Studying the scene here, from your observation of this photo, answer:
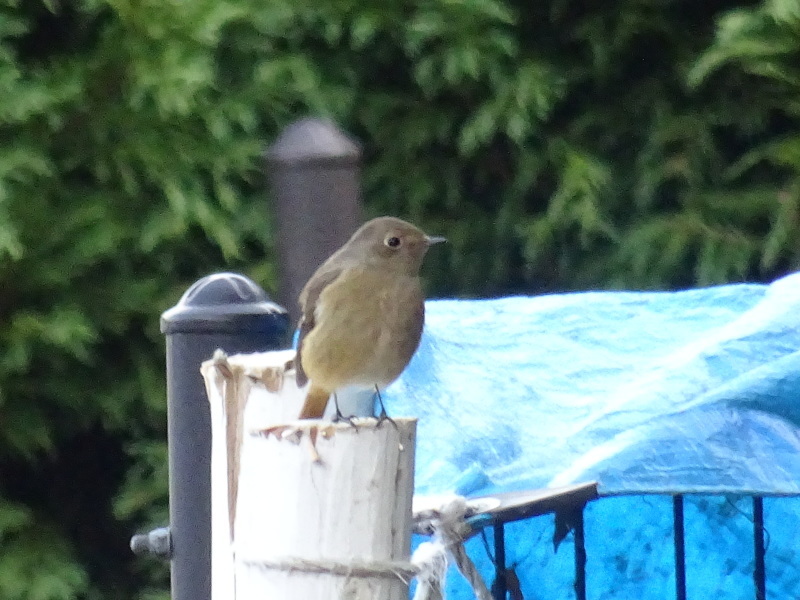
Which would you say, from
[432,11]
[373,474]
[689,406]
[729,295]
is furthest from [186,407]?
[432,11]

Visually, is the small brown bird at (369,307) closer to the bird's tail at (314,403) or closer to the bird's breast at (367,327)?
the bird's breast at (367,327)

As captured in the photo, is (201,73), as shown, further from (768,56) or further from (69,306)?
(768,56)

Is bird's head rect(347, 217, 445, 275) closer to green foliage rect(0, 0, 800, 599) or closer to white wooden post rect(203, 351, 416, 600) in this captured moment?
white wooden post rect(203, 351, 416, 600)

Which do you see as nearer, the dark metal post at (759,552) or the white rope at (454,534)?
the white rope at (454,534)

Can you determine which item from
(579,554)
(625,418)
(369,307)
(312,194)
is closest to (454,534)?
(579,554)

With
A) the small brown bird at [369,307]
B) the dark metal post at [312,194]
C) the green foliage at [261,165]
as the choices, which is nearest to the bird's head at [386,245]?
the small brown bird at [369,307]

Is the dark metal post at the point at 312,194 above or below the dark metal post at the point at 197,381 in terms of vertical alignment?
above

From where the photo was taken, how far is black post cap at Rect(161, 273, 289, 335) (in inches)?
73.3

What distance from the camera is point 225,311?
1.87 m

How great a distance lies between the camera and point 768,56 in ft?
10.7

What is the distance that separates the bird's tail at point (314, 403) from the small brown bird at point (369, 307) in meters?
0.10

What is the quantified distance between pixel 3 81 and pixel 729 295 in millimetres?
1992

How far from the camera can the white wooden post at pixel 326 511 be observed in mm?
1319

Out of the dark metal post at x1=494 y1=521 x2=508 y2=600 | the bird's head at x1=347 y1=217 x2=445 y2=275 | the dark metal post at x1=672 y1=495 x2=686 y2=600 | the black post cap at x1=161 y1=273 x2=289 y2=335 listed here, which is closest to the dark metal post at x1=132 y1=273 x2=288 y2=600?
the black post cap at x1=161 y1=273 x2=289 y2=335
